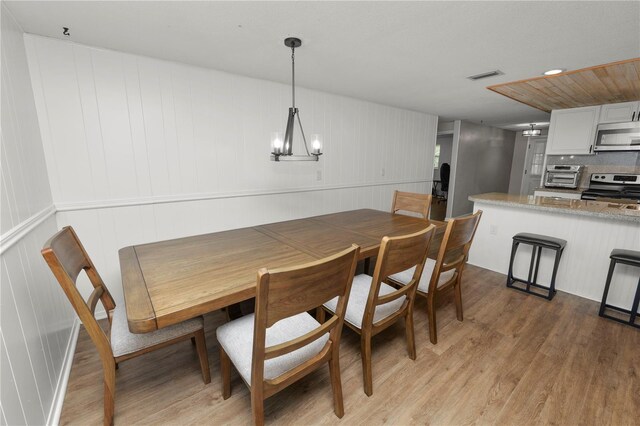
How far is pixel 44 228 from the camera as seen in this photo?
5.74 ft

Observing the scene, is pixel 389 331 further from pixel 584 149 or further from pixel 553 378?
pixel 584 149

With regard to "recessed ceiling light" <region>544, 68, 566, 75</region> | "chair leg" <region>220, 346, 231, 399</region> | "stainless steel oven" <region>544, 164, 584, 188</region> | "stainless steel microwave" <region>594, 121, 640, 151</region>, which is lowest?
"chair leg" <region>220, 346, 231, 399</region>

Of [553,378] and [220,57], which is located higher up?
[220,57]

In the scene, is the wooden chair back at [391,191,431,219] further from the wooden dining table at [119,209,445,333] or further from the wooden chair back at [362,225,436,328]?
the wooden chair back at [362,225,436,328]

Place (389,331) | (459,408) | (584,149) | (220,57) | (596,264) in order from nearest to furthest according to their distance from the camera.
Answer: (459,408) → (389,331) → (220,57) → (596,264) → (584,149)

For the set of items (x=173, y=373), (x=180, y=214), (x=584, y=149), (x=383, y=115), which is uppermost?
(x=383, y=115)

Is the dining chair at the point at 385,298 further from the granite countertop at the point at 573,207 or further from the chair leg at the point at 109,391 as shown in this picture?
the granite countertop at the point at 573,207

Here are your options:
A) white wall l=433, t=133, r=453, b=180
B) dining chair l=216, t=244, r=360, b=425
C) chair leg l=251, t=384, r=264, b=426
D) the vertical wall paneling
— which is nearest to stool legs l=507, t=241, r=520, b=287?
the vertical wall paneling

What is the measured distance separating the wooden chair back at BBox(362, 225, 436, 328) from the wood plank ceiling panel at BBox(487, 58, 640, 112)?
2.53 m

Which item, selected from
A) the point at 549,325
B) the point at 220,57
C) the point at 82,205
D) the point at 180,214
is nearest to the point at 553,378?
the point at 549,325

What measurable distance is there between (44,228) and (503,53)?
3.51 metres

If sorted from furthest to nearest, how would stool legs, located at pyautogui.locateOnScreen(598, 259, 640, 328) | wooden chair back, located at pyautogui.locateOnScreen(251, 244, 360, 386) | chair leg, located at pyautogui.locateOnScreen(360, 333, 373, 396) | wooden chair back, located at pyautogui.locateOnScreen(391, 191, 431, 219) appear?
1. wooden chair back, located at pyautogui.locateOnScreen(391, 191, 431, 219)
2. stool legs, located at pyautogui.locateOnScreen(598, 259, 640, 328)
3. chair leg, located at pyautogui.locateOnScreen(360, 333, 373, 396)
4. wooden chair back, located at pyautogui.locateOnScreen(251, 244, 360, 386)

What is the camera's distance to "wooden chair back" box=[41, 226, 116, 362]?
104 cm

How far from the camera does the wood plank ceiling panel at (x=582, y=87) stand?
2.49m
